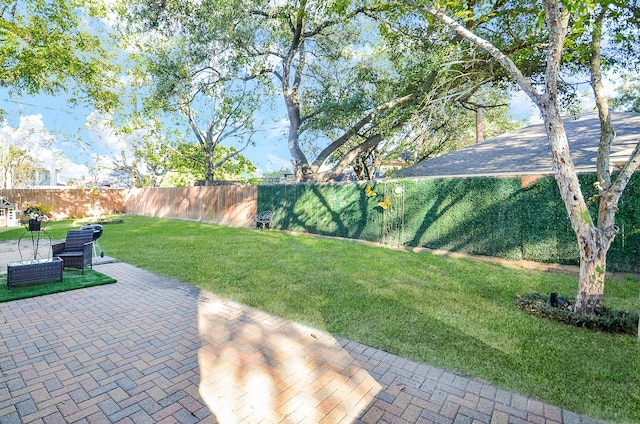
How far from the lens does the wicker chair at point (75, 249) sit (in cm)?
618

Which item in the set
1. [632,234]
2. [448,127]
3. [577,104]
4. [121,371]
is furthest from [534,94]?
[448,127]

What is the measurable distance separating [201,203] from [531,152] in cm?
1544

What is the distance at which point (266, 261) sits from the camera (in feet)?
25.1

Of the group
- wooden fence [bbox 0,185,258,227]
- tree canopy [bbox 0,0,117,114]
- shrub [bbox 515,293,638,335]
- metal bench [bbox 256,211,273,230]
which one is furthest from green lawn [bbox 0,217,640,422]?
wooden fence [bbox 0,185,258,227]

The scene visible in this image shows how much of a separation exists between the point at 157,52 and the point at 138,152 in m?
13.8

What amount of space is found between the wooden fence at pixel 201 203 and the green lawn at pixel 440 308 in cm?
634

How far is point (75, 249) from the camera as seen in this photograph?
20.7ft

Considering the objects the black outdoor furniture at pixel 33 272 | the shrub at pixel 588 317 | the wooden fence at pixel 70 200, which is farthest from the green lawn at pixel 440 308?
the wooden fence at pixel 70 200

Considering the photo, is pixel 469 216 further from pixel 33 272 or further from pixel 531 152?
pixel 33 272

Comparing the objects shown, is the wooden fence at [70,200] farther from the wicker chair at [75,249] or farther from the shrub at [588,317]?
the shrub at [588,317]

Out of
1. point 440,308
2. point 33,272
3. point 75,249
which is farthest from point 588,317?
point 75,249

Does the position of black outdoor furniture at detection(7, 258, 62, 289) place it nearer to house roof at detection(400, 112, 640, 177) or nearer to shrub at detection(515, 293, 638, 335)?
shrub at detection(515, 293, 638, 335)

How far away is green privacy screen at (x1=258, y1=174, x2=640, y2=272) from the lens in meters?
6.47

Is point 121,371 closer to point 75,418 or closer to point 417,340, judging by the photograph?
point 75,418
